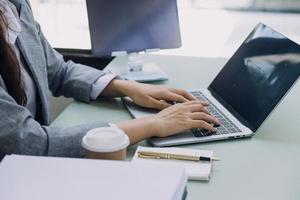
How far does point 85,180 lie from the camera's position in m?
0.69

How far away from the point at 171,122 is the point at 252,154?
0.66 ft

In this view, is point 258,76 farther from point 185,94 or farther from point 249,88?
point 185,94

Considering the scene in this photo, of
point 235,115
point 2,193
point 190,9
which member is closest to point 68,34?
point 190,9

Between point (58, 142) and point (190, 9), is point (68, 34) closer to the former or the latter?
point (190, 9)

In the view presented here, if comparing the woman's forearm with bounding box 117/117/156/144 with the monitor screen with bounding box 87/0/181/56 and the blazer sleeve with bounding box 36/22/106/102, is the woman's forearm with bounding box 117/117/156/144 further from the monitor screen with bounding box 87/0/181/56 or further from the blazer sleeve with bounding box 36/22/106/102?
the monitor screen with bounding box 87/0/181/56

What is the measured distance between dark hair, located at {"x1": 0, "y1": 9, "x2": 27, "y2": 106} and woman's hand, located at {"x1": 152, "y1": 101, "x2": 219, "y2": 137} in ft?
1.07

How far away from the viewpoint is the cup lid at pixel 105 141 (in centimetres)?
86

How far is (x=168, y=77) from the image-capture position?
156 centimetres

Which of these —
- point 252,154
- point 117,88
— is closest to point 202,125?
point 252,154

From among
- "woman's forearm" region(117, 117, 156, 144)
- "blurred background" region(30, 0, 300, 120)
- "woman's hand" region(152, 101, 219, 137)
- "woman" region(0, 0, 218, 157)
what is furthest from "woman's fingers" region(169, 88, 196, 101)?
"blurred background" region(30, 0, 300, 120)

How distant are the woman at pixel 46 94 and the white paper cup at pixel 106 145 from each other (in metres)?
0.16

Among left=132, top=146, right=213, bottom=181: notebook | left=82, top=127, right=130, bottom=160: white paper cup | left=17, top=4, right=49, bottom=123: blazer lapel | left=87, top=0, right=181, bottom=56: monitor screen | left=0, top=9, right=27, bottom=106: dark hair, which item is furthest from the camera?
left=87, top=0, right=181, bottom=56: monitor screen

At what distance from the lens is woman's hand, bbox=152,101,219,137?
44.2 inches

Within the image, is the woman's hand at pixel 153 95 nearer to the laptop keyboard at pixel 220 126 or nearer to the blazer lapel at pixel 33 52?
the laptop keyboard at pixel 220 126
